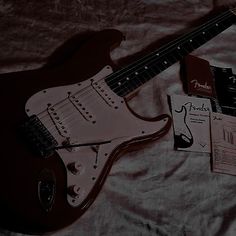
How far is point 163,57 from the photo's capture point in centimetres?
89

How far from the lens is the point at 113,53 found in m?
0.94

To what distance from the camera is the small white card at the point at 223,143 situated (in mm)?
824

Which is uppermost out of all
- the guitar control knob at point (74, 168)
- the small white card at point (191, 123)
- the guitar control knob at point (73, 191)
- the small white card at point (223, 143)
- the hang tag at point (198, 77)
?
the guitar control knob at point (74, 168)

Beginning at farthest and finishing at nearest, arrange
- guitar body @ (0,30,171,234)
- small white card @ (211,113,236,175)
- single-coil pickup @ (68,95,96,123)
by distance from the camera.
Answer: small white card @ (211,113,236,175) < single-coil pickup @ (68,95,96,123) < guitar body @ (0,30,171,234)

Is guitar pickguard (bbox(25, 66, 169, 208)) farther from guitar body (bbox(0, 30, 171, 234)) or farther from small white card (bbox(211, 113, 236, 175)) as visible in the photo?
small white card (bbox(211, 113, 236, 175))

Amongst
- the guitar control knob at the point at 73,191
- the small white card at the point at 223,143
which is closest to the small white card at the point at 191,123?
the small white card at the point at 223,143

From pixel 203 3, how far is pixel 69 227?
0.84 metres

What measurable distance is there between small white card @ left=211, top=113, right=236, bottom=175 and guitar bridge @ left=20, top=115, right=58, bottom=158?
0.37 m

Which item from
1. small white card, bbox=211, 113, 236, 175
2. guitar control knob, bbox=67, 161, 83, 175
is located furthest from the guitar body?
small white card, bbox=211, 113, 236, 175

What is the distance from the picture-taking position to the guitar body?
0.59 m

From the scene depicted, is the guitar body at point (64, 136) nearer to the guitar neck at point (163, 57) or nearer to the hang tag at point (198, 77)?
the guitar neck at point (163, 57)

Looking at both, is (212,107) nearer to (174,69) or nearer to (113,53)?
(174,69)

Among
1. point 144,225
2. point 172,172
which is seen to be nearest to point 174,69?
point 172,172

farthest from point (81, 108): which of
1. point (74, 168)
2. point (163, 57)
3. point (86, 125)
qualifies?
point (163, 57)
